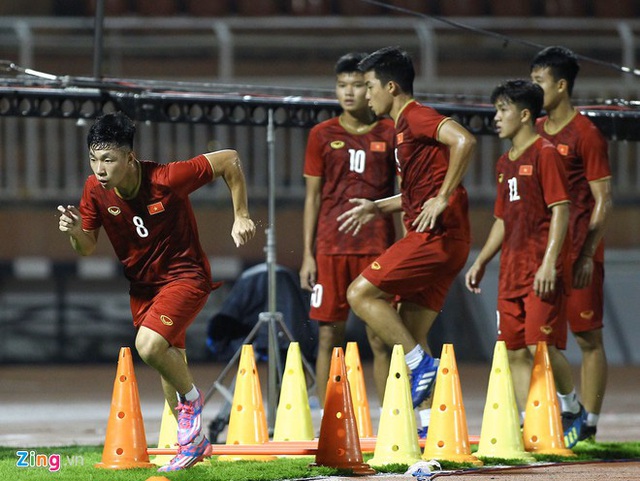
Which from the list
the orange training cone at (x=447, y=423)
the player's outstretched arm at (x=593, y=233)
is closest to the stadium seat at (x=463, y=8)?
the player's outstretched arm at (x=593, y=233)

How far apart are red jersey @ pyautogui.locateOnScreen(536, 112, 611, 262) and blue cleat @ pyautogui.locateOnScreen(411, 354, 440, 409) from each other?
1444 millimetres

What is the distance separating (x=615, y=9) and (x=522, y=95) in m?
13.3

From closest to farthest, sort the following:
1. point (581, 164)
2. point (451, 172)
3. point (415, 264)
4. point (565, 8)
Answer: point (451, 172), point (415, 264), point (581, 164), point (565, 8)

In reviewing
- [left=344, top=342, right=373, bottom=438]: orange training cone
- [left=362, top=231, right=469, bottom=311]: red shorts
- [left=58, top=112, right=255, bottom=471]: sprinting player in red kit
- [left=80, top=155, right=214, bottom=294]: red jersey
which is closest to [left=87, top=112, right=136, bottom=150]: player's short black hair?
[left=58, top=112, right=255, bottom=471]: sprinting player in red kit

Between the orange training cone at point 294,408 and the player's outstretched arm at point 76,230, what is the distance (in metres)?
1.92

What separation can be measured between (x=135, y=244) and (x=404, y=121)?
6.58ft

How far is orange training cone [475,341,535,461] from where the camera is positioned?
27.7 ft

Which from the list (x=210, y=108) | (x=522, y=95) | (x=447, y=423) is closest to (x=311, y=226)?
(x=210, y=108)

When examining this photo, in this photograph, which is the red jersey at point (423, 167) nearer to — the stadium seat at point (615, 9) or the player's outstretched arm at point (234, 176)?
the player's outstretched arm at point (234, 176)

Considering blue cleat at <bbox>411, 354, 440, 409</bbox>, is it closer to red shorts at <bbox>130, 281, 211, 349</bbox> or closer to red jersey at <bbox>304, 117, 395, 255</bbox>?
red jersey at <bbox>304, 117, 395, 255</bbox>

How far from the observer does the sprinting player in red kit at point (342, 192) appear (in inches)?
383

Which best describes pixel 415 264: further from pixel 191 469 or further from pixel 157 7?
pixel 157 7

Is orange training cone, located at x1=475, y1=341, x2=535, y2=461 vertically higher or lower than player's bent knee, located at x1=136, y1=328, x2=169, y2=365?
lower

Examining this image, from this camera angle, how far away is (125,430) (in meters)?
7.85
